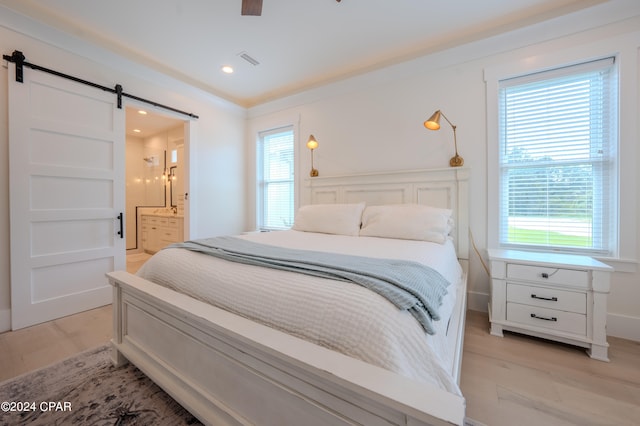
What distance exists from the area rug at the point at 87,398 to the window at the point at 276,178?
2.52 m

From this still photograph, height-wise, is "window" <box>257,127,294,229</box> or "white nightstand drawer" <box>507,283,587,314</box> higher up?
"window" <box>257,127,294,229</box>

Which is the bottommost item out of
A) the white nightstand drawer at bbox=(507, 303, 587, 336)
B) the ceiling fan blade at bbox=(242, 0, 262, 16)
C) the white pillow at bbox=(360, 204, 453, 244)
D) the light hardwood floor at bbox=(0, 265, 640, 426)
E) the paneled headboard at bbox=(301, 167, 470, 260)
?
the light hardwood floor at bbox=(0, 265, 640, 426)

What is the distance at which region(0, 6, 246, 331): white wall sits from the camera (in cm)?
206

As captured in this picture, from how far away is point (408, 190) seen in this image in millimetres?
2705

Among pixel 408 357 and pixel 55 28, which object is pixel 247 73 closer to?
pixel 55 28

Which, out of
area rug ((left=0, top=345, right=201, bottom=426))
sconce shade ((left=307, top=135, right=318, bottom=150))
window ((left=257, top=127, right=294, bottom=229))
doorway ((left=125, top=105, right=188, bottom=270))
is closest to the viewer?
area rug ((left=0, top=345, right=201, bottom=426))

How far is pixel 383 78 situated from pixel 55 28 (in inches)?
122

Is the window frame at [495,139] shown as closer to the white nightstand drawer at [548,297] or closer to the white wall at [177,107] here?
the white nightstand drawer at [548,297]

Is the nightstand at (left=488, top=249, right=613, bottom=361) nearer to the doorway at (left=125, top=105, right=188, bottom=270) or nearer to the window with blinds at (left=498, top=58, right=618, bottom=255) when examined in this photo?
the window with blinds at (left=498, top=58, right=618, bottom=255)

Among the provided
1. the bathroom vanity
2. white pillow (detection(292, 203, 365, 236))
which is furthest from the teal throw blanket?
the bathroom vanity

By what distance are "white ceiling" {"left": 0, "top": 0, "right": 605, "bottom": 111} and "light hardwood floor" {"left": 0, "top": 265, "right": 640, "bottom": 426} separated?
103 inches

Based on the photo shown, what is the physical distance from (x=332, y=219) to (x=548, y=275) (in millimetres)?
1721

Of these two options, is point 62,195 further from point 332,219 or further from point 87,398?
point 332,219

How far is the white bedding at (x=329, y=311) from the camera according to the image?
0.78 metres
